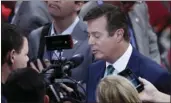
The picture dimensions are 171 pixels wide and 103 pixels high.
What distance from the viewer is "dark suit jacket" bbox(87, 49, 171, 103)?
1.32m

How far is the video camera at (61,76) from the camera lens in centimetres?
131

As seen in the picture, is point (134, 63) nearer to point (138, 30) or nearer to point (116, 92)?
point (138, 30)

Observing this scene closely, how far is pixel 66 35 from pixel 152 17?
0.30 metres

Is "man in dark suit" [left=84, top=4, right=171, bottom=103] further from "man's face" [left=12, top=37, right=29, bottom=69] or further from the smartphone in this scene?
"man's face" [left=12, top=37, right=29, bottom=69]

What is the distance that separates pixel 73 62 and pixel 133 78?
0.65 ft

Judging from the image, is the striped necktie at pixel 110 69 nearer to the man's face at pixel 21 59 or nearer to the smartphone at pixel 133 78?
the smartphone at pixel 133 78

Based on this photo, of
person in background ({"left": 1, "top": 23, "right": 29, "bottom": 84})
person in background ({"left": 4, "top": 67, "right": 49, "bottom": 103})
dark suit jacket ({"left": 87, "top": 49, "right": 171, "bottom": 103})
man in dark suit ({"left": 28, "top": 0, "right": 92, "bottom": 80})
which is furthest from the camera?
man in dark suit ({"left": 28, "top": 0, "right": 92, "bottom": 80})

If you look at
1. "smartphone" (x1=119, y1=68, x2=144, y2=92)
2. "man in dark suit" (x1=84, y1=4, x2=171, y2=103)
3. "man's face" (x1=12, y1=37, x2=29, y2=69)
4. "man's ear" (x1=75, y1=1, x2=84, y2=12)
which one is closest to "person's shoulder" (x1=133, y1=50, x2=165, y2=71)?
"man in dark suit" (x1=84, y1=4, x2=171, y2=103)

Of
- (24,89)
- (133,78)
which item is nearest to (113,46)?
(133,78)

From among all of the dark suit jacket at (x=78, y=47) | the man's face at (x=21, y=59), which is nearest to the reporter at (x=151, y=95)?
the dark suit jacket at (x=78, y=47)

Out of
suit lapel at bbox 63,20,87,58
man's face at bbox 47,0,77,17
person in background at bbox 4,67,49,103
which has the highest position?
man's face at bbox 47,0,77,17

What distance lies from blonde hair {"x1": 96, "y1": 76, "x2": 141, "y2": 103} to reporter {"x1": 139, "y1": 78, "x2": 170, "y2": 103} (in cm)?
16

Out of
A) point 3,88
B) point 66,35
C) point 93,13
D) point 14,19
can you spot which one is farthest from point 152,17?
point 3,88

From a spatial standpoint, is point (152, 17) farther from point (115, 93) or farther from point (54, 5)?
point (115, 93)
